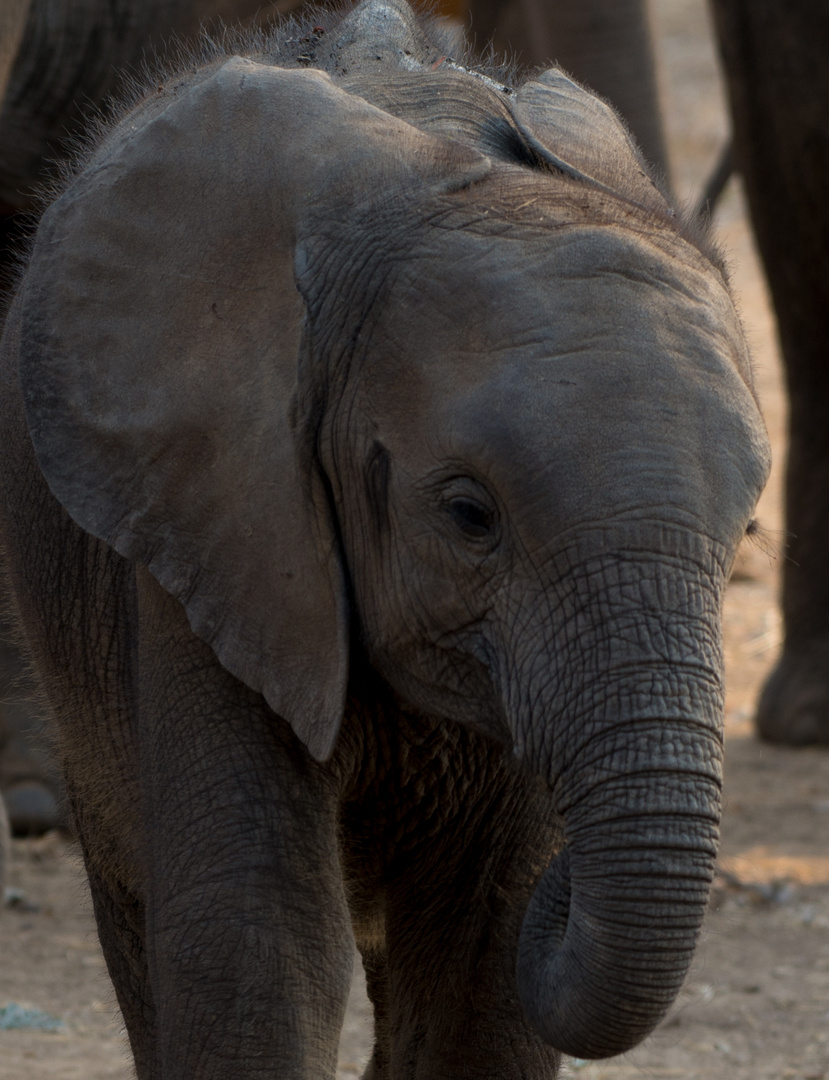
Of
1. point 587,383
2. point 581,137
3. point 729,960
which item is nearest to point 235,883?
point 587,383

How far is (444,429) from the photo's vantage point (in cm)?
221

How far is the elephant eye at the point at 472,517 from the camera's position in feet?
7.27

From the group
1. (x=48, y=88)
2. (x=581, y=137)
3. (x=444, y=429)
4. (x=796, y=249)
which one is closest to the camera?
(x=444, y=429)

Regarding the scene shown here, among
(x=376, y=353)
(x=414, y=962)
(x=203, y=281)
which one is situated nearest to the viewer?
(x=376, y=353)

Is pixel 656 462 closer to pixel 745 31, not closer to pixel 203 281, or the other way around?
pixel 203 281

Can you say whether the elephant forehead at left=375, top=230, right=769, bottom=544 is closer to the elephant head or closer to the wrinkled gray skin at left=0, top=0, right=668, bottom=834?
the elephant head

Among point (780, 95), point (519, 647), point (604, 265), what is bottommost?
point (780, 95)

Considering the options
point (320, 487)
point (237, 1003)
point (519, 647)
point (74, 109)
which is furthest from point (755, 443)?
point (74, 109)

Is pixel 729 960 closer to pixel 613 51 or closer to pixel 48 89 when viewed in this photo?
pixel 48 89

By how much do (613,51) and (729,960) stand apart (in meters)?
3.67

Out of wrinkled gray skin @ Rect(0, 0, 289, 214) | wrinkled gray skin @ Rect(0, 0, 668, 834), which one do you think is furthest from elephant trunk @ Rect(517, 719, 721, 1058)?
wrinkled gray skin @ Rect(0, 0, 289, 214)

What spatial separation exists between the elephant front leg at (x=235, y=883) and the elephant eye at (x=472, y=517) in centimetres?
44

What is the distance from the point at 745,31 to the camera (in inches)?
246

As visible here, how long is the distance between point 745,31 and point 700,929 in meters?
4.70
